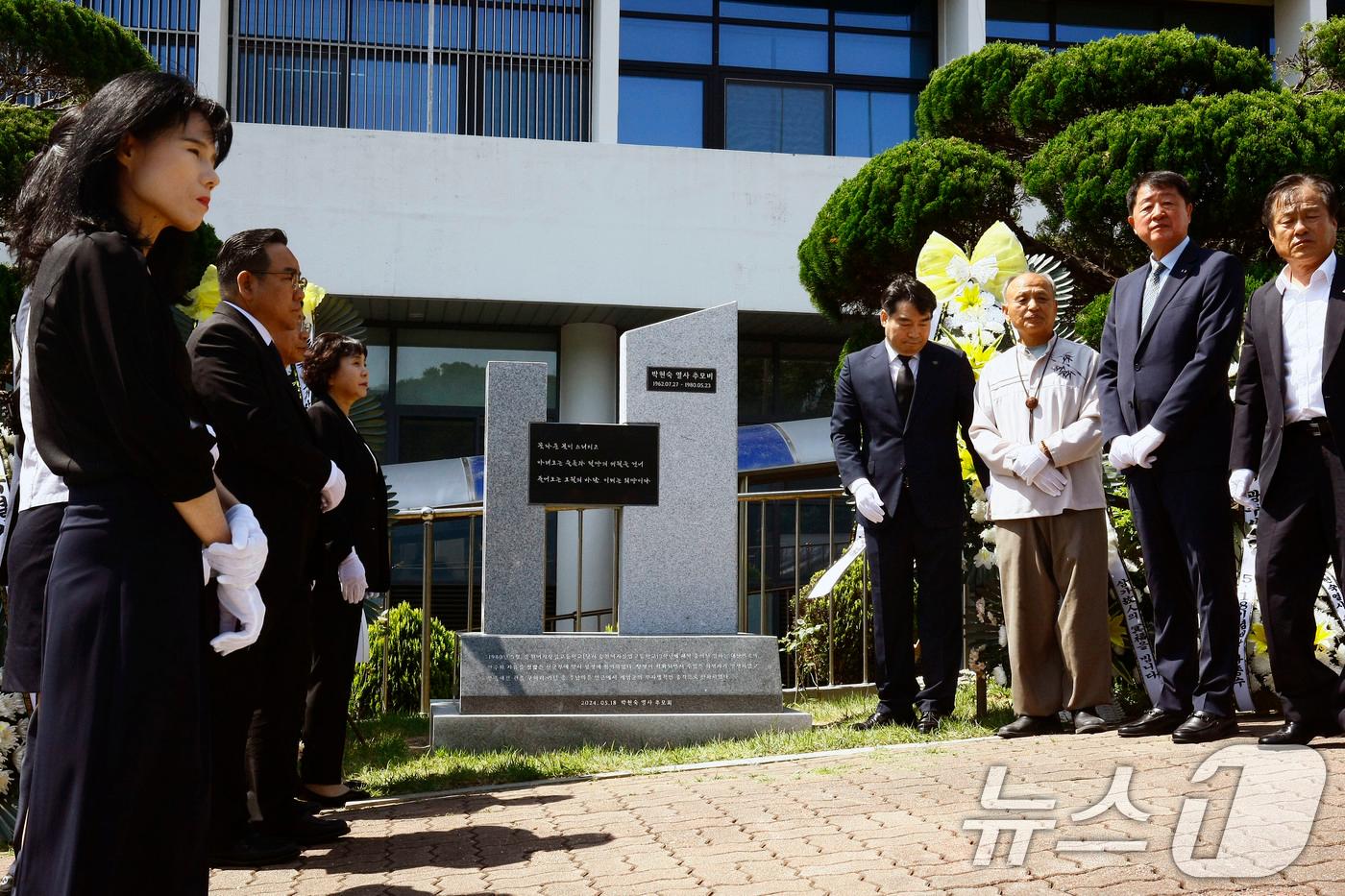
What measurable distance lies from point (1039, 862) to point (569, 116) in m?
13.9

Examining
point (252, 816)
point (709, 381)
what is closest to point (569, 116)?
point (709, 381)

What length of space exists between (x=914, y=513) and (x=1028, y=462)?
611 millimetres

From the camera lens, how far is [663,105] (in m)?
16.5

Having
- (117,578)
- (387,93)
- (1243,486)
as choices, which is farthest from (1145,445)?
(387,93)

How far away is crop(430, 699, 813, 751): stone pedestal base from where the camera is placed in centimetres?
625

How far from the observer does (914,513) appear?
574cm

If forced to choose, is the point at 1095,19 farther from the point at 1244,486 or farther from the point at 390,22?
the point at 1244,486

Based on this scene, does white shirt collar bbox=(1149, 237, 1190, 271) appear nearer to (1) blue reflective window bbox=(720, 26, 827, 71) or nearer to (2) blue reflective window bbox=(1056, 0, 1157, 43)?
(1) blue reflective window bbox=(720, 26, 827, 71)

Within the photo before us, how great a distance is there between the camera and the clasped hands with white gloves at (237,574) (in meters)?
2.31

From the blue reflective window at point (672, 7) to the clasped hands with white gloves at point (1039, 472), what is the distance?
12.6 meters

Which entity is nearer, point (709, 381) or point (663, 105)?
point (709, 381)

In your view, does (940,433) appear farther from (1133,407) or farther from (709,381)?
(709,381)

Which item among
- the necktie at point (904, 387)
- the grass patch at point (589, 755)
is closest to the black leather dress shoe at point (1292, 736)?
the grass patch at point (589, 755)

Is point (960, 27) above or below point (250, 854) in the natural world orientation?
above
